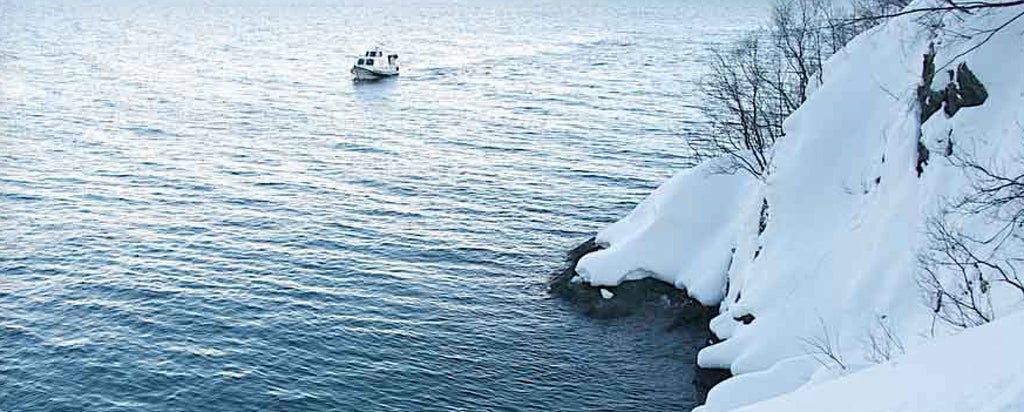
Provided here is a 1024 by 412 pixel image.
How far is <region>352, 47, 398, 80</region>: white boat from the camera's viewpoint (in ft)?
345

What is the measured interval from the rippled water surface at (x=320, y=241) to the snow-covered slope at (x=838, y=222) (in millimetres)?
3361

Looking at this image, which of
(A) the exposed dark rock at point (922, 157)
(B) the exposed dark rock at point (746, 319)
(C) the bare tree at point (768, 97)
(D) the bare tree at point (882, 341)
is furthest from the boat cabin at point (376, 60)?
(D) the bare tree at point (882, 341)

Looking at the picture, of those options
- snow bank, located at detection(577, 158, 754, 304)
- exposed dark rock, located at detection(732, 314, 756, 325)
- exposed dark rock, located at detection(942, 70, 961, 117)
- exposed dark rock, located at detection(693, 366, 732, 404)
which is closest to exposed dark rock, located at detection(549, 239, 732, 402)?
snow bank, located at detection(577, 158, 754, 304)

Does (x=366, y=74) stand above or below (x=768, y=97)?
below

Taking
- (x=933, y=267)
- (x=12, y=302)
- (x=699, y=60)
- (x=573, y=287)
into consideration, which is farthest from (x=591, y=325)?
(x=699, y=60)

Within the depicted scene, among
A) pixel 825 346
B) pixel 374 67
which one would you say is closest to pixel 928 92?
pixel 825 346

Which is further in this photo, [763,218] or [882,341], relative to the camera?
[763,218]

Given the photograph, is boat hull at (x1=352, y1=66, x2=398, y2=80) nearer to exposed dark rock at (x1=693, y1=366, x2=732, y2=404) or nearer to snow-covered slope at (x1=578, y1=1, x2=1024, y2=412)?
snow-covered slope at (x1=578, y1=1, x2=1024, y2=412)

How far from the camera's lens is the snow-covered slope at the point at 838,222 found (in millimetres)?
27609

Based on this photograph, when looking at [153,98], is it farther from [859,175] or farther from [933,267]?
[933,267]

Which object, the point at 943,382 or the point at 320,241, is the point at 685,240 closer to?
the point at 320,241

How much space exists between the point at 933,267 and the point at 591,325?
528 inches

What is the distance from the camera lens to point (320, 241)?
150 ft

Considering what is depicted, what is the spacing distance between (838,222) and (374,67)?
78.9m
